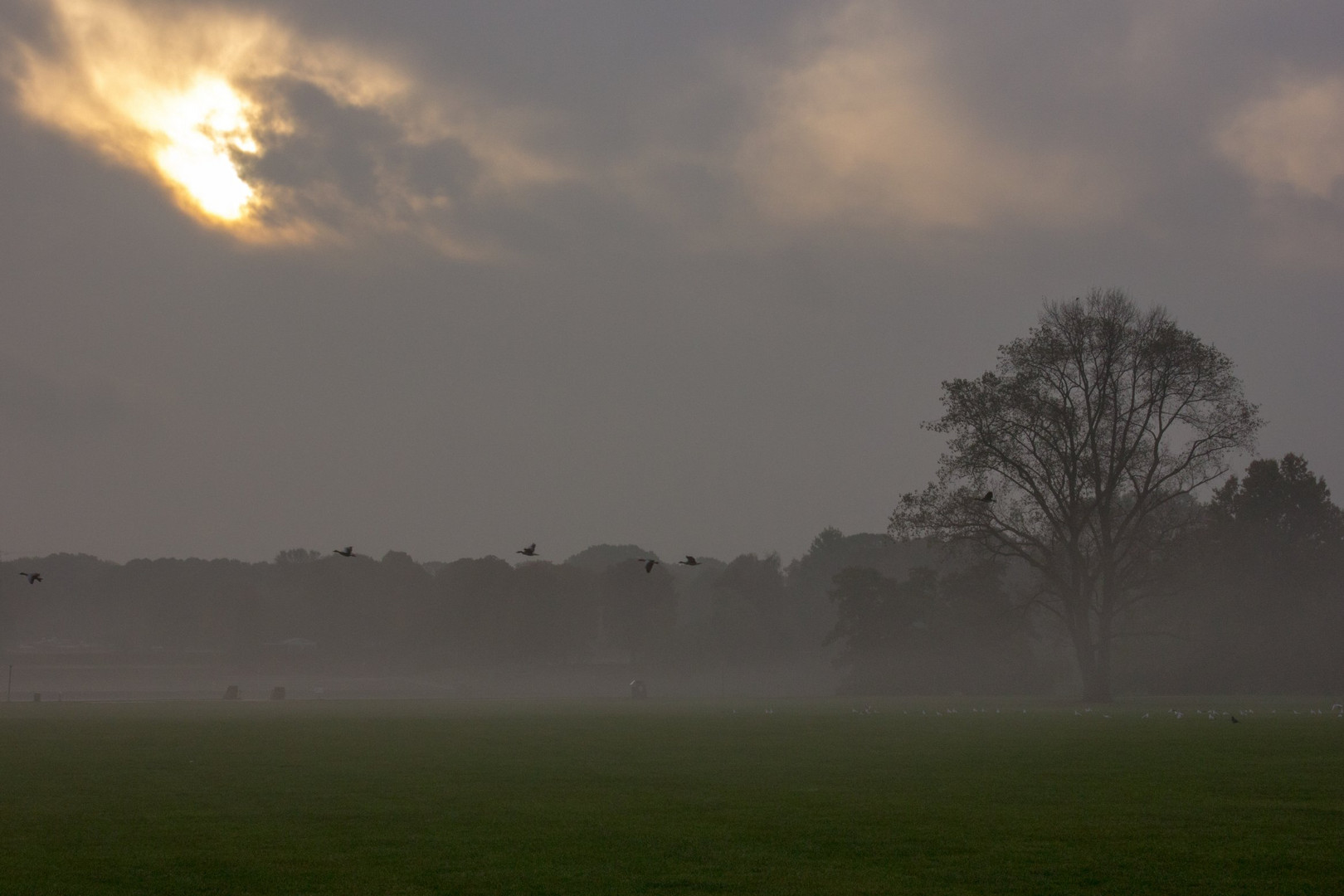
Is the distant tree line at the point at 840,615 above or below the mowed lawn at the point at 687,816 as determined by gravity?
above

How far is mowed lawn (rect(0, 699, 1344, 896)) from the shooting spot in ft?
42.5

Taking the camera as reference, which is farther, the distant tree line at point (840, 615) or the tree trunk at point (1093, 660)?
the distant tree line at point (840, 615)

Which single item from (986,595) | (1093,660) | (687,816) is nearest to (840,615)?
(986,595)

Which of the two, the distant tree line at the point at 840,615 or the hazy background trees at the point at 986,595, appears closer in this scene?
the hazy background trees at the point at 986,595

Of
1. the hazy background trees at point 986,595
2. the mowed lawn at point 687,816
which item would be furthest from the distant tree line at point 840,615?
the mowed lawn at point 687,816

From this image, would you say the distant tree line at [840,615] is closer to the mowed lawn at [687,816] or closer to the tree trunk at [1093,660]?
the tree trunk at [1093,660]

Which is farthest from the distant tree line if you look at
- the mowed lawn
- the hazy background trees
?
the mowed lawn

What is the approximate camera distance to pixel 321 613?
177375mm

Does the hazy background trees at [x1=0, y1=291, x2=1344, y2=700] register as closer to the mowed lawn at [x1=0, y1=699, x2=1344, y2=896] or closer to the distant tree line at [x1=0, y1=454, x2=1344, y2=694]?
the distant tree line at [x1=0, y1=454, x2=1344, y2=694]

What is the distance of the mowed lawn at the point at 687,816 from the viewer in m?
13.0

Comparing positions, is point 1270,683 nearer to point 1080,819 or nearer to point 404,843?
point 1080,819

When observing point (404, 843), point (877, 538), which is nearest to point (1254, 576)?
point (404, 843)

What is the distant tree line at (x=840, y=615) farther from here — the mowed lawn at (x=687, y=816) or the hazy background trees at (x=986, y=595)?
the mowed lawn at (x=687, y=816)

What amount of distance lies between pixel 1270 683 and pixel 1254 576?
8673mm
